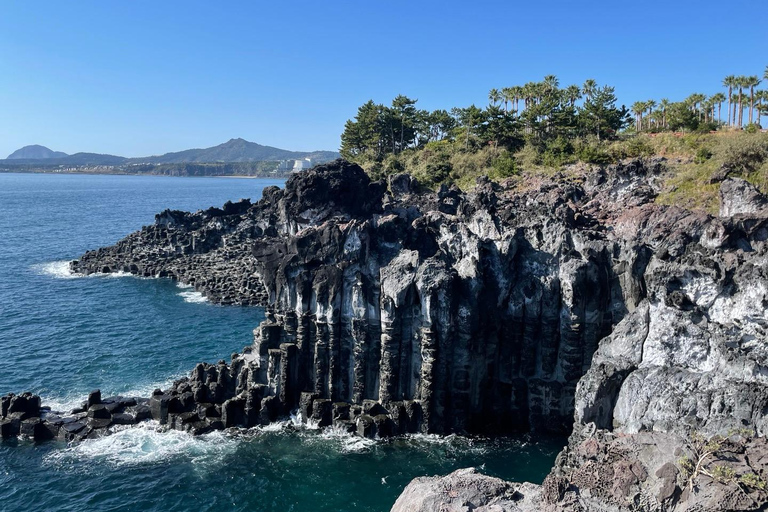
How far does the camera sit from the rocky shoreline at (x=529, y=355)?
18.0 m

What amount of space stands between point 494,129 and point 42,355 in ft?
263

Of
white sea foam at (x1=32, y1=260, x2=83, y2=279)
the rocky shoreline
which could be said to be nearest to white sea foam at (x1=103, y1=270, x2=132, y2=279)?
white sea foam at (x1=32, y1=260, x2=83, y2=279)

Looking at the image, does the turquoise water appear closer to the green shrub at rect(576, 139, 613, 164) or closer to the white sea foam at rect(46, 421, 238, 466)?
the white sea foam at rect(46, 421, 238, 466)

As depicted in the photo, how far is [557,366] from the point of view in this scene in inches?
1313

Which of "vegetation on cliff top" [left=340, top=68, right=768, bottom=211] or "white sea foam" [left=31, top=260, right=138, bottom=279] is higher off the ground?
"vegetation on cliff top" [left=340, top=68, right=768, bottom=211]

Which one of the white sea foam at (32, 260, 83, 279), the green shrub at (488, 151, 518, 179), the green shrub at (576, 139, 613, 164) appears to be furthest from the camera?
the green shrub at (488, 151, 518, 179)

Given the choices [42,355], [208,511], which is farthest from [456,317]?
[42,355]

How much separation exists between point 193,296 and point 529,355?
4710cm

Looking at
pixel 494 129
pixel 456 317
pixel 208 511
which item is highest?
pixel 494 129

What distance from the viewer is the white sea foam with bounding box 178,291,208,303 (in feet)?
217

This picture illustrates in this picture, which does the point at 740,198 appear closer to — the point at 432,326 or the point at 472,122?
the point at 432,326

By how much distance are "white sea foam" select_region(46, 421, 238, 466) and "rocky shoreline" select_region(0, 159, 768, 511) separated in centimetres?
115

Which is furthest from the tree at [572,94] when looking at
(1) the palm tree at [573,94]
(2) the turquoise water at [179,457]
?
(2) the turquoise water at [179,457]

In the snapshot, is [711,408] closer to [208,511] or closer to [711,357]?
[711,357]
